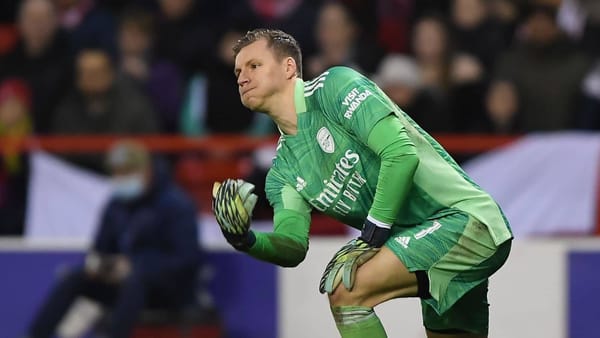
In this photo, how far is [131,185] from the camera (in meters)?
9.41

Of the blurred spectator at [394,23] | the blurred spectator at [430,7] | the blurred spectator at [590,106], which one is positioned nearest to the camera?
the blurred spectator at [590,106]

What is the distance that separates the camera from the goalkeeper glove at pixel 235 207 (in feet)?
17.1

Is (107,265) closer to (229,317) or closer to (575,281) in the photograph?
(229,317)

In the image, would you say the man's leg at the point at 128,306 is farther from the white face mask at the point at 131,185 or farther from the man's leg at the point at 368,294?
the man's leg at the point at 368,294

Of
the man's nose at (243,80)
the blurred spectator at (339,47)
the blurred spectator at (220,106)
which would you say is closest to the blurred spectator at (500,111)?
the blurred spectator at (339,47)

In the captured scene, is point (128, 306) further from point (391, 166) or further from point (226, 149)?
point (391, 166)

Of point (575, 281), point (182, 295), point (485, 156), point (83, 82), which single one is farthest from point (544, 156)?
point (83, 82)

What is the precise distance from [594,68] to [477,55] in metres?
0.90

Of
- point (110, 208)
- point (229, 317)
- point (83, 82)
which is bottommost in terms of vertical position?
point (229, 317)

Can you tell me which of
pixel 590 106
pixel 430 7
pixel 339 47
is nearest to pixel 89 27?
pixel 339 47

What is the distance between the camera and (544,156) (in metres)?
9.25

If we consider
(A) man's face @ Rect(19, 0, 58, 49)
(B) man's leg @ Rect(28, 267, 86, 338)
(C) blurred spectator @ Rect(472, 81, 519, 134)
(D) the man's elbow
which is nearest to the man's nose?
(D) the man's elbow

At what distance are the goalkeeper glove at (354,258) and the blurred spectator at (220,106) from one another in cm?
462

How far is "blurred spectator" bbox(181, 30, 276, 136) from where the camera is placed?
10.1 meters
